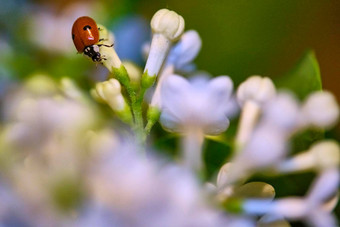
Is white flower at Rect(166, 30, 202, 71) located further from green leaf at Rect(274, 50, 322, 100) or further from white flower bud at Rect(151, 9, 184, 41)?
green leaf at Rect(274, 50, 322, 100)

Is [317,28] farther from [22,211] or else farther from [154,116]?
[22,211]

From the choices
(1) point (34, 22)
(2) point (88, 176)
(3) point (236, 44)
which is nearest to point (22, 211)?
(2) point (88, 176)

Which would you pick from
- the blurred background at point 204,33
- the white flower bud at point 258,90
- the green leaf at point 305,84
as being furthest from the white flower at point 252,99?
the blurred background at point 204,33

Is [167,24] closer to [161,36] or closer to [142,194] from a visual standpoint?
[161,36]

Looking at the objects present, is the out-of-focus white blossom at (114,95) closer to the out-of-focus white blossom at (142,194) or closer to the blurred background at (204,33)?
the out-of-focus white blossom at (142,194)

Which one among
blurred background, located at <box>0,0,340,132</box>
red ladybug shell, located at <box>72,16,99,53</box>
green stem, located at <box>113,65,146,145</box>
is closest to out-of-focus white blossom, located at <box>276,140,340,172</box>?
green stem, located at <box>113,65,146,145</box>

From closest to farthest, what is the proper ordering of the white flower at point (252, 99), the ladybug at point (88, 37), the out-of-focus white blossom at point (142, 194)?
1. the out-of-focus white blossom at point (142, 194)
2. the white flower at point (252, 99)
3. the ladybug at point (88, 37)
